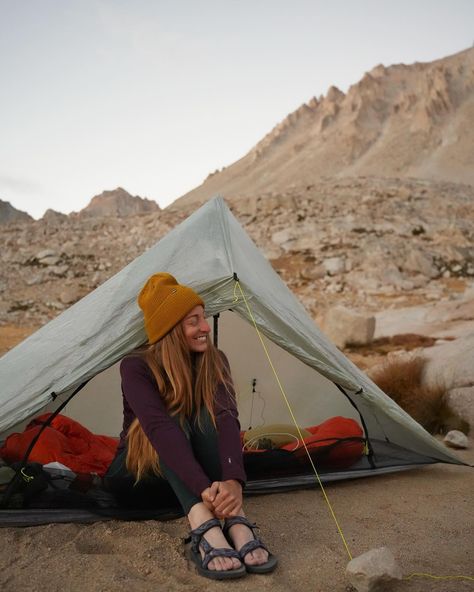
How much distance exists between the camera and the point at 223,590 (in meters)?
2.04

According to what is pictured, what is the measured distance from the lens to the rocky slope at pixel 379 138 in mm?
39281

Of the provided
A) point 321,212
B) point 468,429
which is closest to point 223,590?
point 468,429

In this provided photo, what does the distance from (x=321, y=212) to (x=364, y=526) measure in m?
16.5

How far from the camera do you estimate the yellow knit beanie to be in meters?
2.63

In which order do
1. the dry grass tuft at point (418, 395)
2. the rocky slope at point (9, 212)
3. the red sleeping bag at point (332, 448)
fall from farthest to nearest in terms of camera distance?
the rocky slope at point (9, 212), the dry grass tuft at point (418, 395), the red sleeping bag at point (332, 448)

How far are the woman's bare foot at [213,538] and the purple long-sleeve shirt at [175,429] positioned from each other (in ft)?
0.23

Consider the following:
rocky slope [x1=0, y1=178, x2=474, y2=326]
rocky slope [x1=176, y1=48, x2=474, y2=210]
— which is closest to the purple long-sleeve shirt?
rocky slope [x1=0, y1=178, x2=474, y2=326]

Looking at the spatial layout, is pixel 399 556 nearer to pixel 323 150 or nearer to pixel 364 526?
pixel 364 526

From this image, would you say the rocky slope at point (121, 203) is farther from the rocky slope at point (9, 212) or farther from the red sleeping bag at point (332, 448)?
the red sleeping bag at point (332, 448)

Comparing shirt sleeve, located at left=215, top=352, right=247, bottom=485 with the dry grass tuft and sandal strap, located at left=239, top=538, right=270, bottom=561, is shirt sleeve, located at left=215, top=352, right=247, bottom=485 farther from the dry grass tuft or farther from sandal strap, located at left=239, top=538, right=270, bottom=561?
the dry grass tuft

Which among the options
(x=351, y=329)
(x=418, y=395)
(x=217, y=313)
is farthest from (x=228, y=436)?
(x=351, y=329)

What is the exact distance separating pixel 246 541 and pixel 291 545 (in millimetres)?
413

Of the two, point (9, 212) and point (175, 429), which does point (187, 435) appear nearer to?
point (175, 429)

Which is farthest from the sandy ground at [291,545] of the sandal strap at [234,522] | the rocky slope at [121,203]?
the rocky slope at [121,203]
